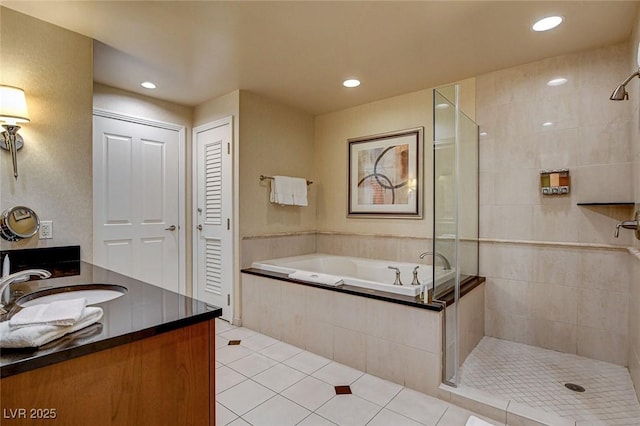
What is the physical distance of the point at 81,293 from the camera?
137cm

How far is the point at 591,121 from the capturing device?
238cm

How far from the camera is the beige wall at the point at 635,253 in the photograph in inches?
74.6

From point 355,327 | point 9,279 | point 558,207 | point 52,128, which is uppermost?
point 52,128

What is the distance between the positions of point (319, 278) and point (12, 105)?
222 centimetres

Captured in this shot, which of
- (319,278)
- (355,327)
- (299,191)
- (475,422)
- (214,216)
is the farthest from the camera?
(299,191)

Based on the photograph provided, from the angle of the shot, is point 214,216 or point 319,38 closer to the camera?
point 319,38

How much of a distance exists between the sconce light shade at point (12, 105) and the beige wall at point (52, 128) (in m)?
0.10

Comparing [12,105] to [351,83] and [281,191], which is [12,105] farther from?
[351,83]

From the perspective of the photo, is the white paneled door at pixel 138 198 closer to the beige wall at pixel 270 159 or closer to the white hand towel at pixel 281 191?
the beige wall at pixel 270 159

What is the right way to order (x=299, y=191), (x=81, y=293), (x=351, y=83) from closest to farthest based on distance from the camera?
(x=81, y=293)
(x=351, y=83)
(x=299, y=191)

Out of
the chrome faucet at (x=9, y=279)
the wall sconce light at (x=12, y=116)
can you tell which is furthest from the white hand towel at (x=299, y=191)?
the chrome faucet at (x=9, y=279)

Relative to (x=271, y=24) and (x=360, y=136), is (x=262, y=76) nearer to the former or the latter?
(x=271, y=24)

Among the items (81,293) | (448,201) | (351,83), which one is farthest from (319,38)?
Answer: (81,293)

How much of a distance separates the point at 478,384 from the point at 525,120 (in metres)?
2.05
